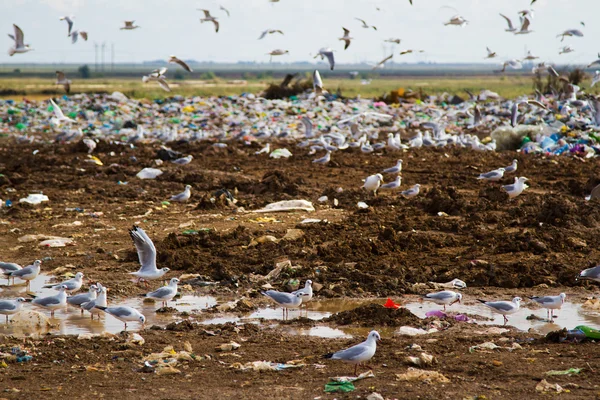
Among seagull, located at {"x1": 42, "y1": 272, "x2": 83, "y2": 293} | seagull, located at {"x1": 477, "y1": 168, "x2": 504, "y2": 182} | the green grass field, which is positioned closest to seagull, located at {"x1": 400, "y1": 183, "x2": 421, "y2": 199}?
seagull, located at {"x1": 477, "y1": 168, "x2": 504, "y2": 182}

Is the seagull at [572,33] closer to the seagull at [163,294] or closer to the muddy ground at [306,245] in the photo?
the muddy ground at [306,245]

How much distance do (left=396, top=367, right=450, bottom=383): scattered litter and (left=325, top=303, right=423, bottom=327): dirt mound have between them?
1.61 m

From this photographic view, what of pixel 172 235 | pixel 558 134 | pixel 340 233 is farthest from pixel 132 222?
pixel 558 134

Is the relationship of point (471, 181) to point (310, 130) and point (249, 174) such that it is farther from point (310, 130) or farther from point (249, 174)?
point (310, 130)

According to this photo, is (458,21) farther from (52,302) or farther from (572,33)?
(52,302)

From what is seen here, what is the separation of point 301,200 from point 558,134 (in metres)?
9.42

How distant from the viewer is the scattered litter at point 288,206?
1184cm

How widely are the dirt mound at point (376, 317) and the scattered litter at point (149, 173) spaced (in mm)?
8368

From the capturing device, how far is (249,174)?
15750mm

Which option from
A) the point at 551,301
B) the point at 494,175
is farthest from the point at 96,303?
the point at 494,175

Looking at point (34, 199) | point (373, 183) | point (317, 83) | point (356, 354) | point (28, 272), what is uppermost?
point (317, 83)

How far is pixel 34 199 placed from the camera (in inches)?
499

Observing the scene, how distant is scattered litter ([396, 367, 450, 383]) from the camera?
16.3 ft

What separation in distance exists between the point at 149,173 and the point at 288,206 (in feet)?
12.6
